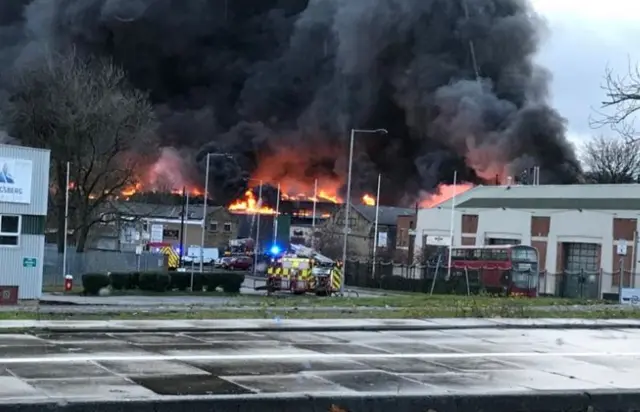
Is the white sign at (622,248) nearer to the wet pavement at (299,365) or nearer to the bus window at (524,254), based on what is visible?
the bus window at (524,254)

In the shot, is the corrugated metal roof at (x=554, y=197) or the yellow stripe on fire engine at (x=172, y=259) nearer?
the yellow stripe on fire engine at (x=172, y=259)

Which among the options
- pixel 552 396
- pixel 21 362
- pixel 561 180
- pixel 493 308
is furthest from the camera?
pixel 561 180

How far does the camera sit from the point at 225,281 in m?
40.2

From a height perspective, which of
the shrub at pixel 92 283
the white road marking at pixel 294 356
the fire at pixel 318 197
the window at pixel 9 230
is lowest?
the shrub at pixel 92 283

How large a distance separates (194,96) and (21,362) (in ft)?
350

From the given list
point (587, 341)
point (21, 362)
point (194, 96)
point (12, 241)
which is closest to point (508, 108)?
point (194, 96)

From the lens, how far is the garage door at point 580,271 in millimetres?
49094

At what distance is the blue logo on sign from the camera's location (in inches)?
1081

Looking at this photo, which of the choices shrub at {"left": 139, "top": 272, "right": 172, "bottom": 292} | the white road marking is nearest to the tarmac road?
the white road marking

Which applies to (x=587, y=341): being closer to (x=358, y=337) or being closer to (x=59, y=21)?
(x=358, y=337)

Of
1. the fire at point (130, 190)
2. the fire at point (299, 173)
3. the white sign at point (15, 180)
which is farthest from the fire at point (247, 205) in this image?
the white sign at point (15, 180)

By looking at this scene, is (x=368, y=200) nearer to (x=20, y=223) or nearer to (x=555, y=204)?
(x=555, y=204)

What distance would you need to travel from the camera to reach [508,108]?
82.6 metres

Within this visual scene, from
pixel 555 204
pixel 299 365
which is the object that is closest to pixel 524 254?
pixel 555 204
